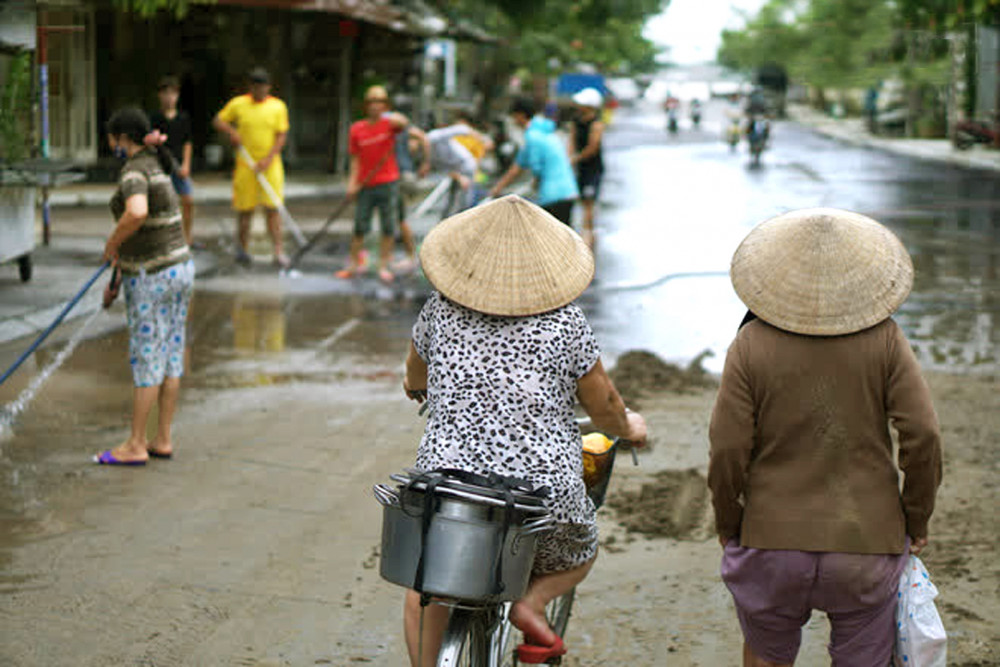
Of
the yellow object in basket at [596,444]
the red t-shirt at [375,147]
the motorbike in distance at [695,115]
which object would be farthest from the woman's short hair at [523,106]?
the motorbike in distance at [695,115]

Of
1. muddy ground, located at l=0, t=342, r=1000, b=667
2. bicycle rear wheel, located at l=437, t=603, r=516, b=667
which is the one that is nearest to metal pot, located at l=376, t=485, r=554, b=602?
bicycle rear wheel, located at l=437, t=603, r=516, b=667

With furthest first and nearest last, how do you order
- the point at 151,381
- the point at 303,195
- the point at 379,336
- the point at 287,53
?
the point at 287,53, the point at 303,195, the point at 379,336, the point at 151,381

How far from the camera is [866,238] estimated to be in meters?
3.46

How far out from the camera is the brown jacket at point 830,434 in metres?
3.37

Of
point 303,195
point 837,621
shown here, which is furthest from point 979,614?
point 303,195

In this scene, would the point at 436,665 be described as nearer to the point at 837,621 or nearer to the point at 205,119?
the point at 837,621

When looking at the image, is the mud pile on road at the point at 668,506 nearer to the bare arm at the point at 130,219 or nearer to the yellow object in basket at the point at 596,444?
the yellow object in basket at the point at 596,444

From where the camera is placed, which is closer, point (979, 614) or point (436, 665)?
point (436, 665)

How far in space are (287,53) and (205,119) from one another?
2.27 metres

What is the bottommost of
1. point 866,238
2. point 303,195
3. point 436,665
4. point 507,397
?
point 303,195

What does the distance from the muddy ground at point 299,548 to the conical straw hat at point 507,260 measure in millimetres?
1591

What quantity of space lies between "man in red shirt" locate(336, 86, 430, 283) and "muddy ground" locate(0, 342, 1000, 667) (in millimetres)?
5185

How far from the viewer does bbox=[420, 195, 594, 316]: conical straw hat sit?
359 centimetres

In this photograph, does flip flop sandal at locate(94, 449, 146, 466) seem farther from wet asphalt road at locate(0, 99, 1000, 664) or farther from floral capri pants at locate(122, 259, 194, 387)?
floral capri pants at locate(122, 259, 194, 387)
